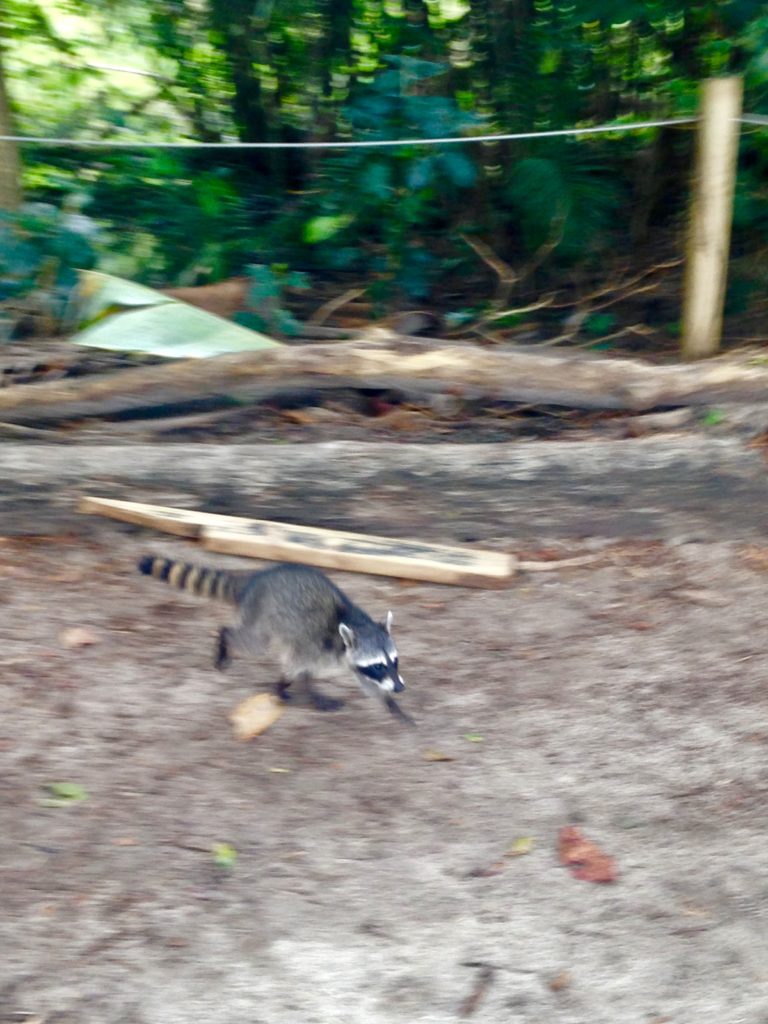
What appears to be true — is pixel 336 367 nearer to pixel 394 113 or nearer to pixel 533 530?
pixel 533 530

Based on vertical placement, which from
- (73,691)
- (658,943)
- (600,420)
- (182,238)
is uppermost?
(182,238)

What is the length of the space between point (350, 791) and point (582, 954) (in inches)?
33.1

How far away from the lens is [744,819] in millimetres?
3330

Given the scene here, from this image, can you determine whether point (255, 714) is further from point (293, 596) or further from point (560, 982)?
A: point (560, 982)

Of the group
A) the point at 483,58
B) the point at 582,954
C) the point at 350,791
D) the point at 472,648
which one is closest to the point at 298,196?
the point at 483,58

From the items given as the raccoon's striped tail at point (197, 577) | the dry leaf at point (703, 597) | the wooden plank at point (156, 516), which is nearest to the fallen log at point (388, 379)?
the wooden plank at point (156, 516)

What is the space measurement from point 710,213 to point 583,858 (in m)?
3.30

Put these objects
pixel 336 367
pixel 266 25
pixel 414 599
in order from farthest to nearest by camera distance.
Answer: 1. pixel 266 25
2. pixel 336 367
3. pixel 414 599

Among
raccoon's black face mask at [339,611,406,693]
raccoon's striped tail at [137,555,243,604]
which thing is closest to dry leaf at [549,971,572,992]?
raccoon's black face mask at [339,611,406,693]

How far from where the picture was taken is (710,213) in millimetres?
5348

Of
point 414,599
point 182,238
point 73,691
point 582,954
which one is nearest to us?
point 582,954

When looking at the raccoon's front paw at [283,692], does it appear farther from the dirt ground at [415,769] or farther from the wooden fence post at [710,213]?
the wooden fence post at [710,213]

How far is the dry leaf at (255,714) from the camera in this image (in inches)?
144

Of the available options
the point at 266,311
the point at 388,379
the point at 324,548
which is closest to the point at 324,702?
the point at 324,548
